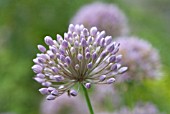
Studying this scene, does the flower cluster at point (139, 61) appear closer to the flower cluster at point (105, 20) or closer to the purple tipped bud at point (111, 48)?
the flower cluster at point (105, 20)

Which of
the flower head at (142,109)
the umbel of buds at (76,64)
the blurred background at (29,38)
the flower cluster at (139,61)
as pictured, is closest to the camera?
the umbel of buds at (76,64)

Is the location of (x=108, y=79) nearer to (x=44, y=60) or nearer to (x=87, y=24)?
(x=44, y=60)

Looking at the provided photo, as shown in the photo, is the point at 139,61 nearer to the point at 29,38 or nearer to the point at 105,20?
the point at 105,20

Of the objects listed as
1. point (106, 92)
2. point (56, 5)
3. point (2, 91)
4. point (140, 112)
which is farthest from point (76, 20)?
point (56, 5)

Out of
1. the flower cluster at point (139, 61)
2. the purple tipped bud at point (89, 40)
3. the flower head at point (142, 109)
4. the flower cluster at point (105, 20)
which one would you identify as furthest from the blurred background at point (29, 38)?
the purple tipped bud at point (89, 40)

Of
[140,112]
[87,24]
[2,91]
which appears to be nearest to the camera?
[140,112]

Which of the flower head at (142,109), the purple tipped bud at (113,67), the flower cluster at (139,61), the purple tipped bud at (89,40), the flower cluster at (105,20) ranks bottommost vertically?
the purple tipped bud at (113,67)
